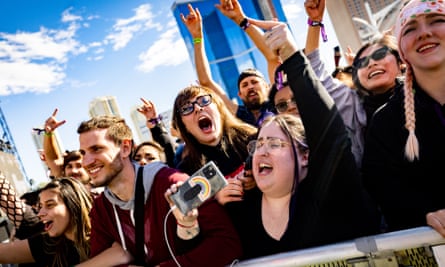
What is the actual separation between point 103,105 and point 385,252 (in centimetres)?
3730

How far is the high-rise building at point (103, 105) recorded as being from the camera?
35359 millimetres

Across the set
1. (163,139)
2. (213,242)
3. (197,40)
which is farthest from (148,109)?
(213,242)

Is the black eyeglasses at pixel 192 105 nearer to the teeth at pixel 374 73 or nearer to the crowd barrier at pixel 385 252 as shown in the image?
the teeth at pixel 374 73

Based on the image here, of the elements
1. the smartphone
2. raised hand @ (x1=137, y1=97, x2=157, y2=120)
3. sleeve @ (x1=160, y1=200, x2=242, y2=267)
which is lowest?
sleeve @ (x1=160, y1=200, x2=242, y2=267)

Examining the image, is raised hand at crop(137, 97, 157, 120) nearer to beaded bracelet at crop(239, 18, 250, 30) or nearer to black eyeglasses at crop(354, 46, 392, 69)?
beaded bracelet at crop(239, 18, 250, 30)

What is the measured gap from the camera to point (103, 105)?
35625mm

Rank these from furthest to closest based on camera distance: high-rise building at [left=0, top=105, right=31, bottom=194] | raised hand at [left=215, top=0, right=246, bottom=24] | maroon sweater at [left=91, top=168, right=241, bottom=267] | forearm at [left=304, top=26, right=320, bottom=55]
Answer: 1. high-rise building at [left=0, top=105, right=31, bottom=194]
2. raised hand at [left=215, top=0, right=246, bottom=24]
3. forearm at [left=304, top=26, right=320, bottom=55]
4. maroon sweater at [left=91, top=168, right=241, bottom=267]

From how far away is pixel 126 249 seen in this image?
6.44ft

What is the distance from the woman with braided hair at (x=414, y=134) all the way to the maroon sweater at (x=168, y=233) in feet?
2.51

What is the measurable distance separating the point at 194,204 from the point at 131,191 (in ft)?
2.56

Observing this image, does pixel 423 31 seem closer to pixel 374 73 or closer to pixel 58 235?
pixel 374 73

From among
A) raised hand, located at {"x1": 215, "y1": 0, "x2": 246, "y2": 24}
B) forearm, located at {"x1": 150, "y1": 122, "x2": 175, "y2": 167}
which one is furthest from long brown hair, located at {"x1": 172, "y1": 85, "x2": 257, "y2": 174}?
forearm, located at {"x1": 150, "y1": 122, "x2": 175, "y2": 167}

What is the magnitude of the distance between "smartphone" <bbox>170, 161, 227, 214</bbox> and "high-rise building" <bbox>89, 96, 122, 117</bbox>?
35.6m

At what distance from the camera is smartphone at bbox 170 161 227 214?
136 centimetres
